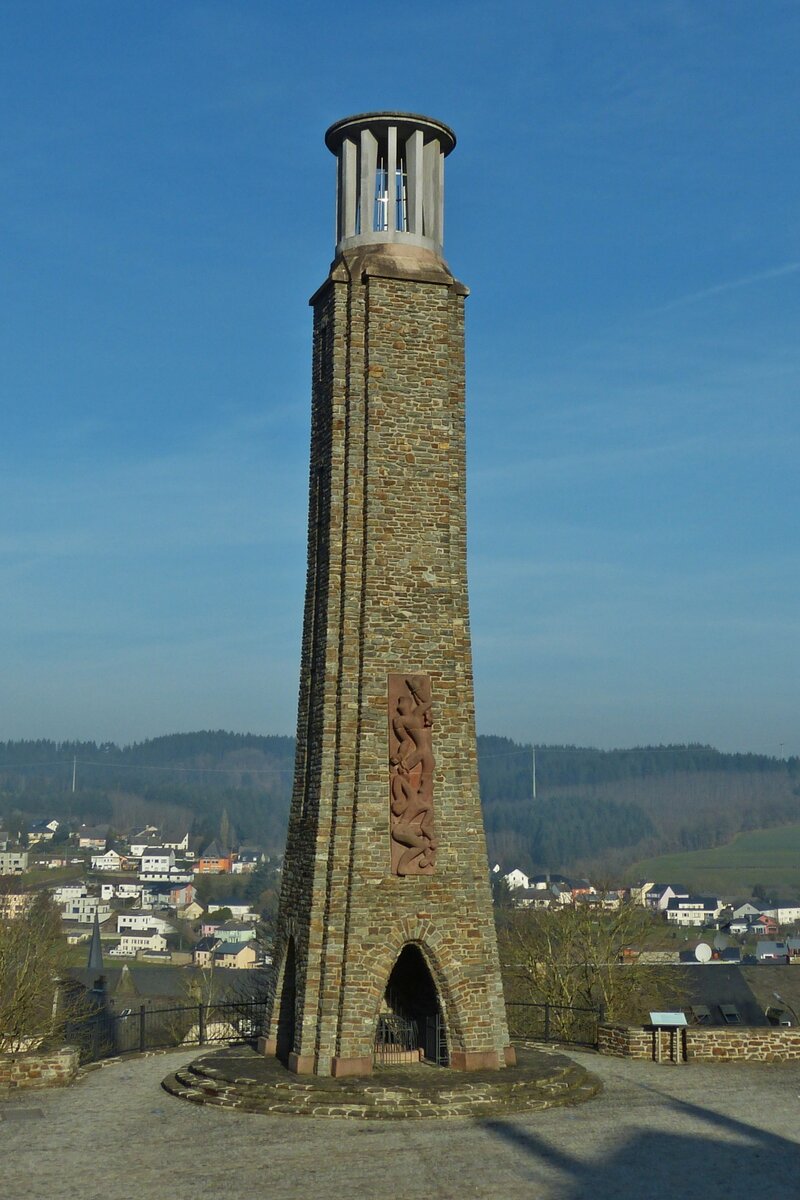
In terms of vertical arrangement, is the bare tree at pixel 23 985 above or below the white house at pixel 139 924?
above

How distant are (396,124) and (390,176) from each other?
2.65 ft

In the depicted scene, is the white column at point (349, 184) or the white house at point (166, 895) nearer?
the white column at point (349, 184)

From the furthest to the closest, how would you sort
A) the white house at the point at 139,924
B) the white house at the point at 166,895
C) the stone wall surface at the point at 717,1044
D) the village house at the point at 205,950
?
the white house at the point at 166,895 < the white house at the point at 139,924 < the village house at the point at 205,950 < the stone wall surface at the point at 717,1044

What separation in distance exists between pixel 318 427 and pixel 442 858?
7036mm

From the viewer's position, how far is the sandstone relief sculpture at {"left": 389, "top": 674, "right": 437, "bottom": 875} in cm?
1930

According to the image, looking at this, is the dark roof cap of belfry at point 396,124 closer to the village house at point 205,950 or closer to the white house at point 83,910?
the village house at point 205,950

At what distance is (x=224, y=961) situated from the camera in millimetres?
118000

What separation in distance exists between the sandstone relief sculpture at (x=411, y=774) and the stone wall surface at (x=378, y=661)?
0.45 ft

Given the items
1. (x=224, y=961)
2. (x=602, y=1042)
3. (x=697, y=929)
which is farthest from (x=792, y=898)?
(x=602, y=1042)

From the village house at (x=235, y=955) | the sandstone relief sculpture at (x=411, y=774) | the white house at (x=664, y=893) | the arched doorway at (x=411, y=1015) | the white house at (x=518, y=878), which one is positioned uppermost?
the sandstone relief sculpture at (x=411, y=774)

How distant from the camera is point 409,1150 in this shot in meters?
15.5

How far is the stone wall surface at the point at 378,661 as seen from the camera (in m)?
18.9

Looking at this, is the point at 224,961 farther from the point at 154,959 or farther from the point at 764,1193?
the point at 764,1193

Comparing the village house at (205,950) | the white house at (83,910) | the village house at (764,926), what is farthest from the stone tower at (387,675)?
the white house at (83,910)
